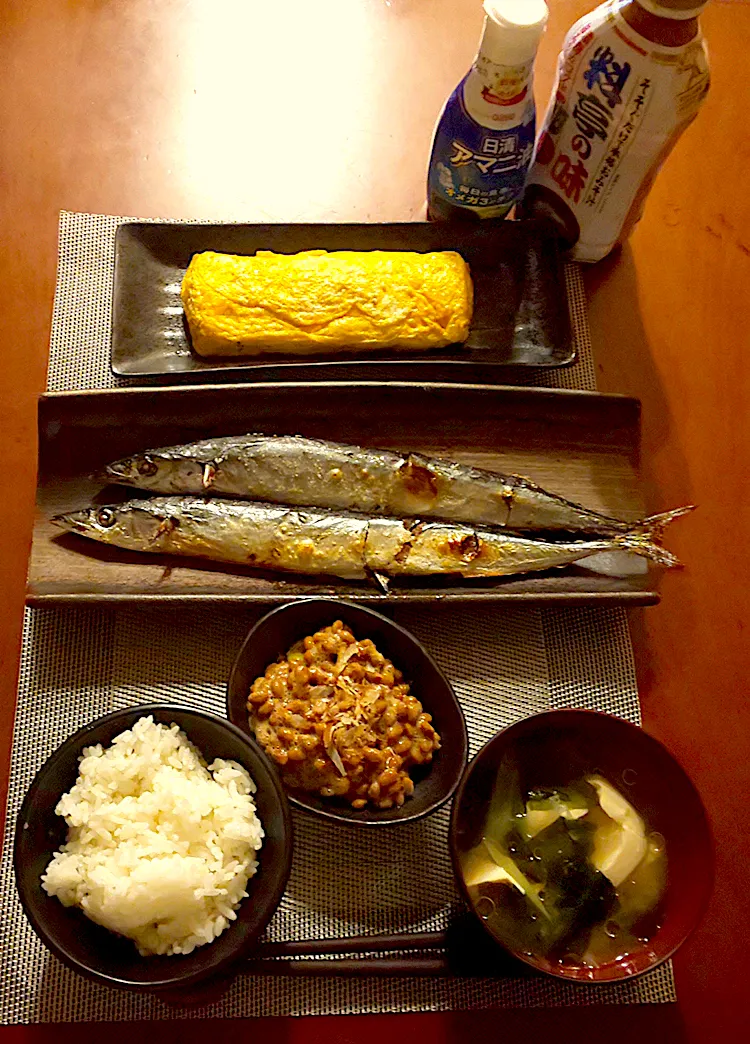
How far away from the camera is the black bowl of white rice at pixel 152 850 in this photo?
1132mm

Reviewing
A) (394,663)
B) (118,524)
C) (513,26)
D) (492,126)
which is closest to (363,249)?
(492,126)

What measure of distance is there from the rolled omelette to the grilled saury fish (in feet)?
1.19

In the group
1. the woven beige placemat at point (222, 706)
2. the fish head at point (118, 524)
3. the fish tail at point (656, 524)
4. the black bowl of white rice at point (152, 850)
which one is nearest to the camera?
the black bowl of white rice at point (152, 850)

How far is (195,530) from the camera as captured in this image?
1.53 m

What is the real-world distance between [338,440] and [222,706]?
0.55 m

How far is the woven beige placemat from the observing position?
1.38 meters

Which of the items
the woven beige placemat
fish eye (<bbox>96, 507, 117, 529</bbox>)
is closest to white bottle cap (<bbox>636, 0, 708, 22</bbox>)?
the woven beige placemat

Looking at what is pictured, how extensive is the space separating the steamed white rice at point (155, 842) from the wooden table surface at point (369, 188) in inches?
18.2

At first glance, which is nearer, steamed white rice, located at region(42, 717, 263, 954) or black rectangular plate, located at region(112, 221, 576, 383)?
steamed white rice, located at region(42, 717, 263, 954)

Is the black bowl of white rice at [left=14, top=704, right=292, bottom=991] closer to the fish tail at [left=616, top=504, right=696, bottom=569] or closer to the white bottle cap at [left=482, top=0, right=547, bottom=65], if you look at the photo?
the fish tail at [left=616, top=504, right=696, bottom=569]

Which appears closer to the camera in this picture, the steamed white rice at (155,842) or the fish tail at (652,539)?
the steamed white rice at (155,842)

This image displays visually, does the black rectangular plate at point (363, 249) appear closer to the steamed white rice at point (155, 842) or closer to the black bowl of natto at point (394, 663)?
the black bowl of natto at point (394, 663)

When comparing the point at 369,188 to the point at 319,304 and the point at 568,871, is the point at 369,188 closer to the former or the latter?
the point at 319,304

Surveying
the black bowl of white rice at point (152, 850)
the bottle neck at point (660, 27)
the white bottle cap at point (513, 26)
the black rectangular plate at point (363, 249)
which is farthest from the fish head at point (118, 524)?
the bottle neck at point (660, 27)
